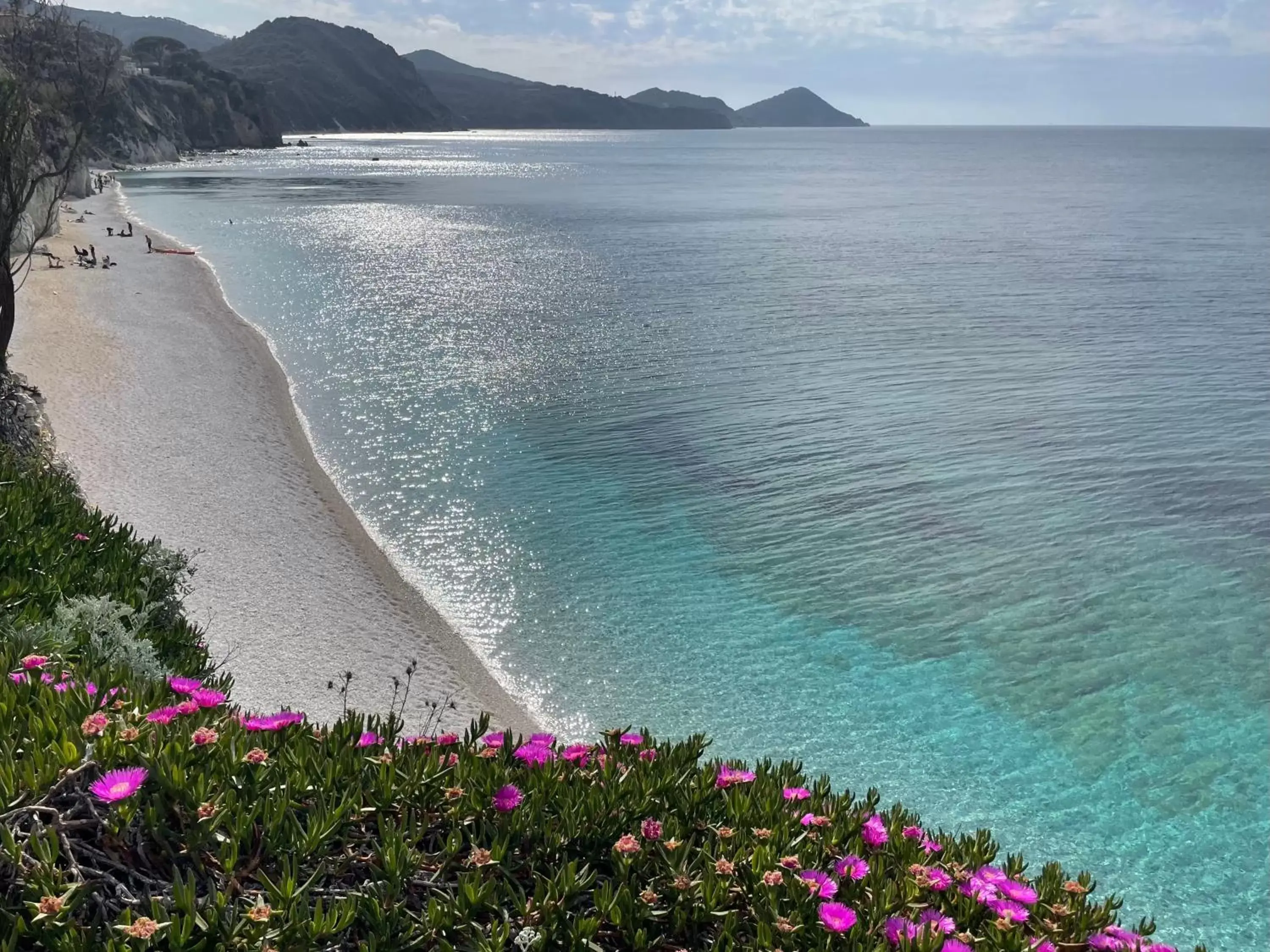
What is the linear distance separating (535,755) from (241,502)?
13942mm

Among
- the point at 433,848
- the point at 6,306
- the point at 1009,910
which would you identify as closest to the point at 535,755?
the point at 433,848

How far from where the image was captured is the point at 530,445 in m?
22.2

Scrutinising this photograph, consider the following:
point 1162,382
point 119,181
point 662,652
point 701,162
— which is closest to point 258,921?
point 662,652

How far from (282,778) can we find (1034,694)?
1089 centimetres

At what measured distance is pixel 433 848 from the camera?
4926 millimetres

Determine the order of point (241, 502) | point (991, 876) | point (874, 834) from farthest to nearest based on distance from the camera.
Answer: point (241, 502), point (874, 834), point (991, 876)

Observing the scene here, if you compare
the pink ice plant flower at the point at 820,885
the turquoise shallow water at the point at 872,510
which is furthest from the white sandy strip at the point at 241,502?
the pink ice plant flower at the point at 820,885

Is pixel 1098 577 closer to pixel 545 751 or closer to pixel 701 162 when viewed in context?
pixel 545 751

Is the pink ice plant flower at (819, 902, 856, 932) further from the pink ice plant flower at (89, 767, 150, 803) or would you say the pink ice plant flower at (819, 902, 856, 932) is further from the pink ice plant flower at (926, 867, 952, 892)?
the pink ice plant flower at (89, 767, 150, 803)

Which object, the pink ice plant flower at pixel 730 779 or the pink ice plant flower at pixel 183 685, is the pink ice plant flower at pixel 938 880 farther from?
the pink ice plant flower at pixel 183 685

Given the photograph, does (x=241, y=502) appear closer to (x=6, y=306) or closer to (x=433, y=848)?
(x=6, y=306)

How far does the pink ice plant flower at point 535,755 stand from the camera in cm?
557

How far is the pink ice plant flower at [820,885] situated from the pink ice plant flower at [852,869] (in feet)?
0.46

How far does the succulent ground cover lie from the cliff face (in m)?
140
